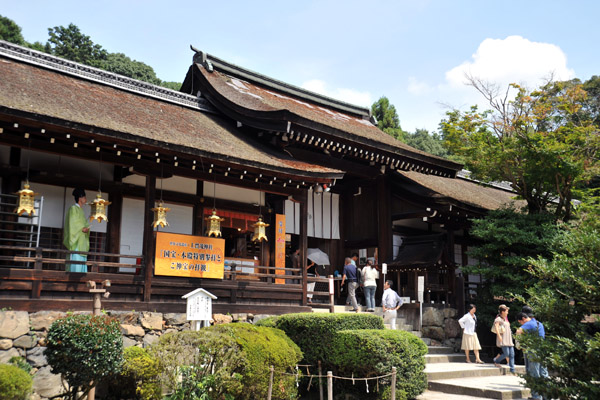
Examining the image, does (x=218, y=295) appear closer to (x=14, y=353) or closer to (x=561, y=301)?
(x=14, y=353)

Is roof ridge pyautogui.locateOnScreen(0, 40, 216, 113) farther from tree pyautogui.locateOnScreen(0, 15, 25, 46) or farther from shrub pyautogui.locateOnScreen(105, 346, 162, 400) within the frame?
tree pyautogui.locateOnScreen(0, 15, 25, 46)

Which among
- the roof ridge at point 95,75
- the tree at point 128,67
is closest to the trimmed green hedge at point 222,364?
the roof ridge at point 95,75

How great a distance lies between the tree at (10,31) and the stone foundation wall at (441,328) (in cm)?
3340

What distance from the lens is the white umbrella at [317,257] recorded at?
56.5 ft

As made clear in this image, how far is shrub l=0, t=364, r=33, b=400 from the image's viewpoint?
7.23 metres

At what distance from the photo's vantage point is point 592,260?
23.6ft

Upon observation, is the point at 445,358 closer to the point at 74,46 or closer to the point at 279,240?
the point at 279,240

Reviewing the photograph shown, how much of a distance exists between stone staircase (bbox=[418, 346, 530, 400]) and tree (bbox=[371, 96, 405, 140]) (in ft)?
75.4

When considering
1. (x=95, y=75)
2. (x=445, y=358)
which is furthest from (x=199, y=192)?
(x=445, y=358)

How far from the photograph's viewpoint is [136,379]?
902cm

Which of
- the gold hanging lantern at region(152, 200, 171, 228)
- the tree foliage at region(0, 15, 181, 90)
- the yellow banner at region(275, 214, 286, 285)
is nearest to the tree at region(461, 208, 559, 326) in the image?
the yellow banner at region(275, 214, 286, 285)

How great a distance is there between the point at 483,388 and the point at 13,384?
819 centimetres

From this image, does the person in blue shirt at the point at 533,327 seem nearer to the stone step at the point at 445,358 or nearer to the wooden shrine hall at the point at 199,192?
the stone step at the point at 445,358

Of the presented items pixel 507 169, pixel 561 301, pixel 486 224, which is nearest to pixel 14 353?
pixel 561 301
